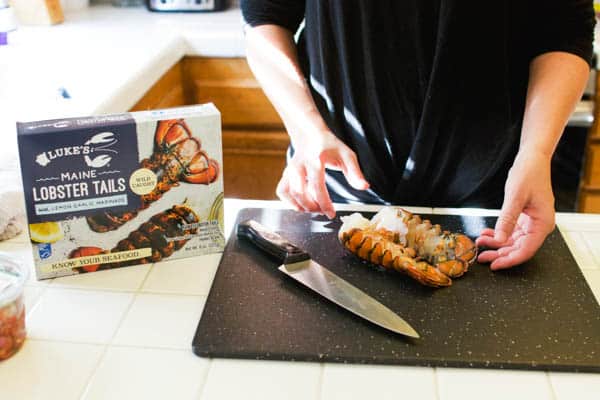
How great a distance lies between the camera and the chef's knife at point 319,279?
2.45ft

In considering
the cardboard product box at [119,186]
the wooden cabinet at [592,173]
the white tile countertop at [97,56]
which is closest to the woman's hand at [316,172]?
the cardboard product box at [119,186]

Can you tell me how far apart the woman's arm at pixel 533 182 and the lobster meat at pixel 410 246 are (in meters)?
0.04

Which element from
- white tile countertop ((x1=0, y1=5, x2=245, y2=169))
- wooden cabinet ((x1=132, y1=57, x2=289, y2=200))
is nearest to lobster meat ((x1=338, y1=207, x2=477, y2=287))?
white tile countertop ((x1=0, y1=5, x2=245, y2=169))

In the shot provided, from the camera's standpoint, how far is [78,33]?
1896 mm

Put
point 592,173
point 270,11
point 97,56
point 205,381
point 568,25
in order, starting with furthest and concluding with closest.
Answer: point 592,173 < point 97,56 < point 270,11 < point 568,25 < point 205,381

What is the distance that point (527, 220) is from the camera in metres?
0.90

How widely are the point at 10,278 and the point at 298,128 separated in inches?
18.5

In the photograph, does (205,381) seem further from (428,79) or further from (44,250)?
(428,79)

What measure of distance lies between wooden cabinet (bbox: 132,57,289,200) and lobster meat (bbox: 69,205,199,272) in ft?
3.23

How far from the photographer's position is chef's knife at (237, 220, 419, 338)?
748 mm

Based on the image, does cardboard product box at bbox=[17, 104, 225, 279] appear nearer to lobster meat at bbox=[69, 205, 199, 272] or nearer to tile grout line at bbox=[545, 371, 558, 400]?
lobster meat at bbox=[69, 205, 199, 272]

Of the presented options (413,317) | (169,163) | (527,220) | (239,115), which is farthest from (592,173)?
(169,163)

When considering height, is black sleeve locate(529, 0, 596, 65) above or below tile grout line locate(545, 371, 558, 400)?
above

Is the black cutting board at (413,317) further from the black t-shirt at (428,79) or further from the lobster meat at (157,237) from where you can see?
the black t-shirt at (428,79)
